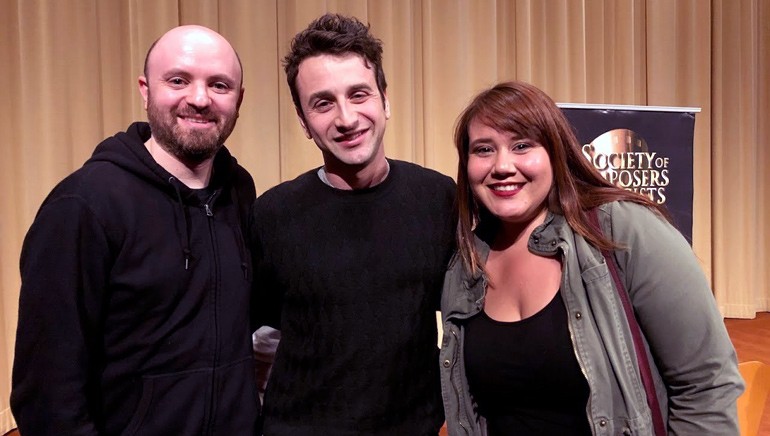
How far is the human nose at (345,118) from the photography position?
1.63 m

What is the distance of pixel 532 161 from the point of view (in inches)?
56.9

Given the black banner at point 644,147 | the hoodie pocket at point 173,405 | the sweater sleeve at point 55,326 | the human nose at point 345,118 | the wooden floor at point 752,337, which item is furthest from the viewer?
the wooden floor at point 752,337

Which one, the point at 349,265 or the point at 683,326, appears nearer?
the point at 683,326

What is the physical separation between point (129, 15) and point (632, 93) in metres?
4.03

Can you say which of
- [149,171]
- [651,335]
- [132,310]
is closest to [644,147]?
[651,335]

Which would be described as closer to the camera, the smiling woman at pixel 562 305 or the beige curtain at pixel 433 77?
the smiling woman at pixel 562 305

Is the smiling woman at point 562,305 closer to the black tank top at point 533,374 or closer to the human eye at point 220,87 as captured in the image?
the black tank top at point 533,374

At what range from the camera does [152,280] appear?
4.60 feet

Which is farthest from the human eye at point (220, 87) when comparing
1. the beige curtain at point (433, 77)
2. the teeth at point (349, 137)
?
the beige curtain at point (433, 77)

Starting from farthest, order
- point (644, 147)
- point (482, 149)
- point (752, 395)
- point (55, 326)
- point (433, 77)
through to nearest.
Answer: point (433, 77), point (644, 147), point (752, 395), point (482, 149), point (55, 326)

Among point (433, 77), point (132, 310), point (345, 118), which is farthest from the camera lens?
point (433, 77)

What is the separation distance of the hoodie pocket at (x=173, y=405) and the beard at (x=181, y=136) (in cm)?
52

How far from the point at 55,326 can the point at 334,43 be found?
3.10 feet

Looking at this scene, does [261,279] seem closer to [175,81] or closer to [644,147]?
[175,81]
